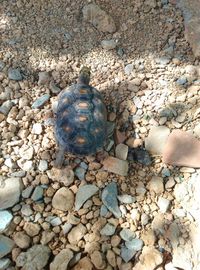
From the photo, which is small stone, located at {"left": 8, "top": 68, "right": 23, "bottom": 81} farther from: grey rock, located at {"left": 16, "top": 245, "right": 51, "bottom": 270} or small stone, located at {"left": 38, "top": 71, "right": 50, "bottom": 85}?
grey rock, located at {"left": 16, "top": 245, "right": 51, "bottom": 270}

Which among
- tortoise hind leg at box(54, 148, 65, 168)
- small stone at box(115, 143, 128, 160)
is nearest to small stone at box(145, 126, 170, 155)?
small stone at box(115, 143, 128, 160)

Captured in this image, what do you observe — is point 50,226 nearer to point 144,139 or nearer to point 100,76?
point 144,139

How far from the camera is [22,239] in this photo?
2.60 meters

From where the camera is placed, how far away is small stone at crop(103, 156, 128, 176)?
2.94m

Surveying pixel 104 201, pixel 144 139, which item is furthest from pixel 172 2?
pixel 104 201

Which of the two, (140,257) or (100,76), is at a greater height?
(100,76)

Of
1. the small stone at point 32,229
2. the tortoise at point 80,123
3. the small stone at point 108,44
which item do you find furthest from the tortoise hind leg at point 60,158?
the small stone at point 108,44

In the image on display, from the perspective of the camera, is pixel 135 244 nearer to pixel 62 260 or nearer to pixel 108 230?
pixel 108 230

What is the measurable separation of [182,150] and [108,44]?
1.20 metres

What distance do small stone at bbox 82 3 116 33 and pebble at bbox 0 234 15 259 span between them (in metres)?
1.98

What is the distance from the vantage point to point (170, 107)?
3.23m

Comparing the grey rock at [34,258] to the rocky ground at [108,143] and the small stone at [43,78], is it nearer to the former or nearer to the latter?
the rocky ground at [108,143]

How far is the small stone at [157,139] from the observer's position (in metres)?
3.05

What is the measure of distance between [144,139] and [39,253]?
1133 mm
